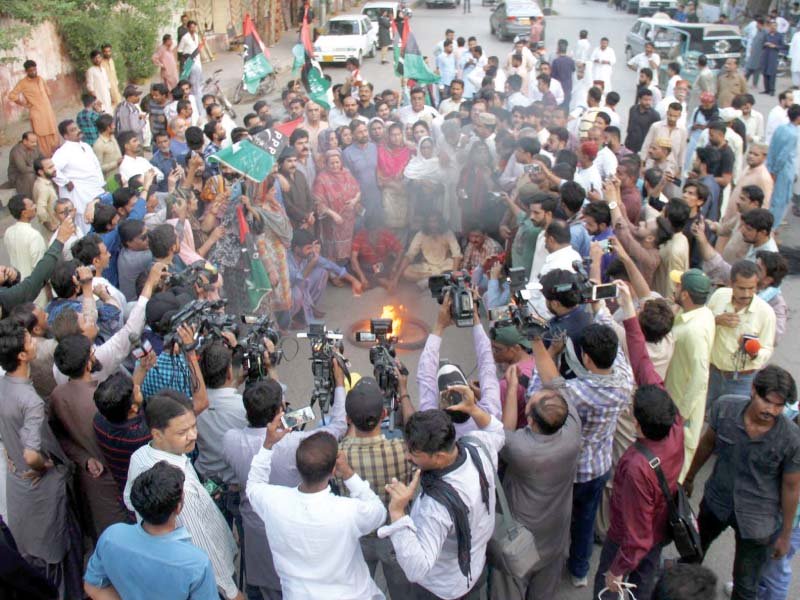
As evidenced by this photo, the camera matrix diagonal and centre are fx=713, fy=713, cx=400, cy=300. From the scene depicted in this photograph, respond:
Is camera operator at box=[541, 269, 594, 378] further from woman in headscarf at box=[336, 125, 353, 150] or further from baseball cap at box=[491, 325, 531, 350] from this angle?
woman in headscarf at box=[336, 125, 353, 150]

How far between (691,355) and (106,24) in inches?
635

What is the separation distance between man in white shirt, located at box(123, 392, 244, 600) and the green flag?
306 cm

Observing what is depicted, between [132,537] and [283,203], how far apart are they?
5.08 metres

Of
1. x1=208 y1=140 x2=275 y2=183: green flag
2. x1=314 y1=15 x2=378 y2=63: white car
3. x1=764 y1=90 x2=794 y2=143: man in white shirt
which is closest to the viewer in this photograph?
x1=208 y1=140 x2=275 y2=183: green flag

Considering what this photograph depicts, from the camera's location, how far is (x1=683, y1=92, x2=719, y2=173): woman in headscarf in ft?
30.9

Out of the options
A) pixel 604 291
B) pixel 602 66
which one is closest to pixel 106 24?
pixel 602 66

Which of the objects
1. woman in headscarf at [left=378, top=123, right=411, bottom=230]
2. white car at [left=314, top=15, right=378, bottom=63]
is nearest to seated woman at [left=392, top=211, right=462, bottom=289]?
woman in headscarf at [left=378, top=123, right=411, bottom=230]

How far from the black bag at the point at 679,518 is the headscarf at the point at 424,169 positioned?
5.25m

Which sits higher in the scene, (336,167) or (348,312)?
(336,167)

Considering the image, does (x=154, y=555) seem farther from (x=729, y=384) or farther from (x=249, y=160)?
(x=249, y=160)

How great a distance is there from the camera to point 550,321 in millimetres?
4582

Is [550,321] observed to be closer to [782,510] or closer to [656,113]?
[782,510]

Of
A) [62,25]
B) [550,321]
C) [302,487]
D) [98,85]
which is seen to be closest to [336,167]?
[550,321]

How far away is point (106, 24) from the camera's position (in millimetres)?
16344
